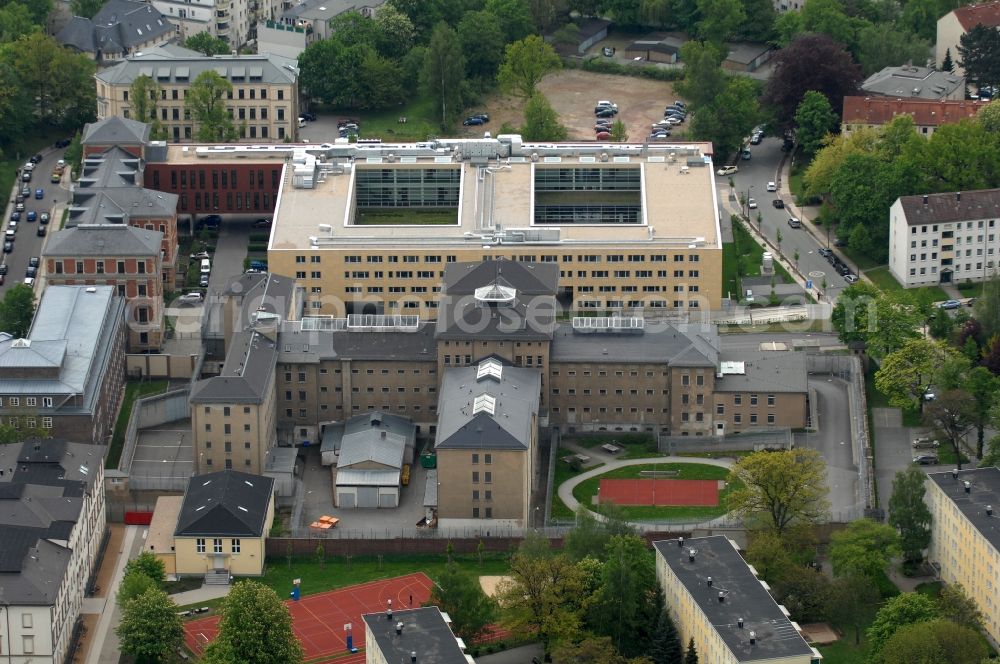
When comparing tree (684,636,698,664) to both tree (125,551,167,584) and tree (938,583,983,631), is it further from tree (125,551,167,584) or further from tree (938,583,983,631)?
tree (125,551,167,584)

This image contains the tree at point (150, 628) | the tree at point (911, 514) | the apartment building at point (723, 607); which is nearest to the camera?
the apartment building at point (723, 607)

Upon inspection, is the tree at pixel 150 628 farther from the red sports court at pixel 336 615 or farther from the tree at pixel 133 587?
the red sports court at pixel 336 615

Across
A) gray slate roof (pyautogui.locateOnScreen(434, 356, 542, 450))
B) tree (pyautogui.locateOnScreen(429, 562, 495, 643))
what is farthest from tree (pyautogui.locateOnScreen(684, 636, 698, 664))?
gray slate roof (pyautogui.locateOnScreen(434, 356, 542, 450))

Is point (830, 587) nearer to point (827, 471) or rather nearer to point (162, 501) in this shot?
point (827, 471)

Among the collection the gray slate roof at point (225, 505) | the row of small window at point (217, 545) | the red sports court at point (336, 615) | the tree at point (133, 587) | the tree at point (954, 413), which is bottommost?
the red sports court at point (336, 615)

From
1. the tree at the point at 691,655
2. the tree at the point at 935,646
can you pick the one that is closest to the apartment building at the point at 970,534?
the tree at the point at 935,646

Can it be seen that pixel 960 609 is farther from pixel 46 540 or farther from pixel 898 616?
pixel 46 540
